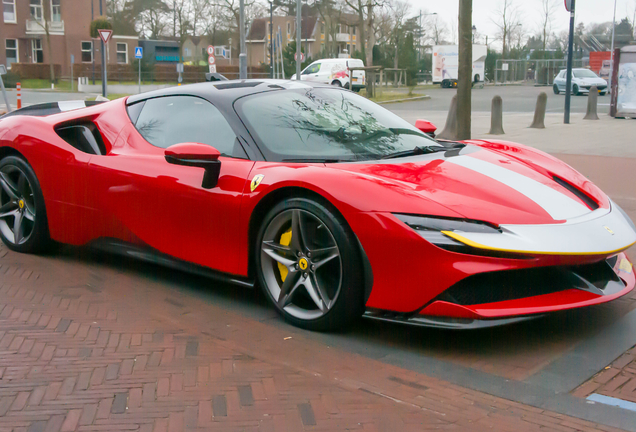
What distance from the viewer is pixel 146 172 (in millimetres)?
4117

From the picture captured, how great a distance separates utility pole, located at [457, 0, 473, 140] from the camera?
33.8 feet

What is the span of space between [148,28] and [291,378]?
68.3m

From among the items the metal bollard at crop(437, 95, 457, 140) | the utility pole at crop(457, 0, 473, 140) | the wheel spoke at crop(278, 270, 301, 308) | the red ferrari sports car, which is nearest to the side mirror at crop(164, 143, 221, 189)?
the red ferrari sports car

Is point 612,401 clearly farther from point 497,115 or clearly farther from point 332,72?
point 332,72

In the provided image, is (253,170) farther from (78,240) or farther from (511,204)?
(78,240)

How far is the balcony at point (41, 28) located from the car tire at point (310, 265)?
6078cm

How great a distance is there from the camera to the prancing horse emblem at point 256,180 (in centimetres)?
358

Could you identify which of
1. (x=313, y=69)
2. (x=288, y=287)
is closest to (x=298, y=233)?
(x=288, y=287)

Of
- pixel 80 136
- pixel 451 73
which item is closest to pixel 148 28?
pixel 451 73

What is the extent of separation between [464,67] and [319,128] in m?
7.30

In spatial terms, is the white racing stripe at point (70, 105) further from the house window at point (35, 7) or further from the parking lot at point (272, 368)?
the house window at point (35, 7)

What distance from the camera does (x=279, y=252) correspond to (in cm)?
355

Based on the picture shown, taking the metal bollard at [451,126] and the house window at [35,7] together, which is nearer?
the metal bollard at [451,126]

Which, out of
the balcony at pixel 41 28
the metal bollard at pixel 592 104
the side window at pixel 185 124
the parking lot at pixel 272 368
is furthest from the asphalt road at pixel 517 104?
the balcony at pixel 41 28
